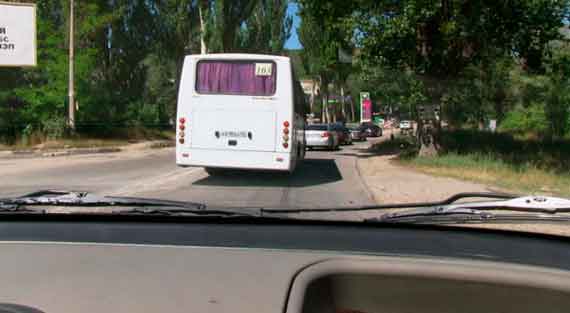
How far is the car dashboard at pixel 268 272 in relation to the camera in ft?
5.52

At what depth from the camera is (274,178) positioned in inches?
612

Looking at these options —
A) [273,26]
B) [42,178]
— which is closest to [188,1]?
[273,26]

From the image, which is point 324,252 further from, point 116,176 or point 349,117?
point 349,117

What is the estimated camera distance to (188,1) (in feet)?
125

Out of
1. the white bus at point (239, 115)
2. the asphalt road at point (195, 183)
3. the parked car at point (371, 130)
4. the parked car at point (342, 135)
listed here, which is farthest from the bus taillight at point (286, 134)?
the parked car at point (371, 130)

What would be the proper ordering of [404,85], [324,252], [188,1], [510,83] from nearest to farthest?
[324,252], [404,85], [510,83], [188,1]

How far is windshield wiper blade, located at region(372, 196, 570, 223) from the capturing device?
278 centimetres

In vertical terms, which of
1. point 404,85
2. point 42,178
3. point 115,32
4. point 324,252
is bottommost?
point 42,178

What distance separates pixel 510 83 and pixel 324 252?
35.4 m

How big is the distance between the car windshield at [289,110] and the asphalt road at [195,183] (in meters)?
0.06

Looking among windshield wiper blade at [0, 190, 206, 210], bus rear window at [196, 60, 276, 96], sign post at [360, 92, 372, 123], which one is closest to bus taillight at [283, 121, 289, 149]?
bus rear window at [196, 60, 276, 96]

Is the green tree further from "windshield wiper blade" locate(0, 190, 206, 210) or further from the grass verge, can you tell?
"windshield wiper blade" locate(0, 190, 206, 210)

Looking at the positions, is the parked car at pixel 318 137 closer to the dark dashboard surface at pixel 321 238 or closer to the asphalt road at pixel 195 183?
the asphalt road at pixel 195 183

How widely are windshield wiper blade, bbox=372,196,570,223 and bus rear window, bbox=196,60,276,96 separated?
10.6 meters
